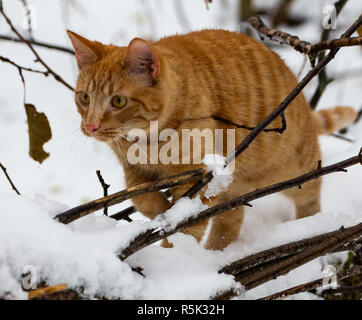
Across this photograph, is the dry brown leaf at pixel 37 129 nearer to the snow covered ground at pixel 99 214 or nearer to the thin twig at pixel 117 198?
the snow covered ground at pixel 99 214

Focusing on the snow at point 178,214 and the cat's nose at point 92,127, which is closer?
the snow at point 178,214

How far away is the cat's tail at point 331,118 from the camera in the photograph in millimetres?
1915

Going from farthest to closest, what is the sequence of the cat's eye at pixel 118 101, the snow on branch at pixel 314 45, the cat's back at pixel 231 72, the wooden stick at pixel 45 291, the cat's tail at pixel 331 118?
1. the cat's tail at pixel 331 118
2. the cat's back at pixel 231 72
3. the cat's eye at pixel 118 101
4. the snow on branch at pixel 314 45
5. the wooden stick at pixel 45 291

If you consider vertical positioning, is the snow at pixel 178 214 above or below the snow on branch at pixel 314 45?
below

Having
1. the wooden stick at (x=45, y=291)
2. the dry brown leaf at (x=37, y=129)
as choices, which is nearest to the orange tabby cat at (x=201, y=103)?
the dry brown leaf at (x=37, y=129)

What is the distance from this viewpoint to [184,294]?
85cm

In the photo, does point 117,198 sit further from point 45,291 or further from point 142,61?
point 142,61

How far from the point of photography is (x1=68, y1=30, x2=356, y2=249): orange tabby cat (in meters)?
1.33

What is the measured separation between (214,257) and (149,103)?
51cm

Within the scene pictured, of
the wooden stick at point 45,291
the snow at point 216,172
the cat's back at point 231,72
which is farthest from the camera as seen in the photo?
the cat's back at point 231,72

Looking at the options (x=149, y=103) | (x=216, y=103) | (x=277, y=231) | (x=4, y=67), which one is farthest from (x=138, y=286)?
(x=4, y=67)

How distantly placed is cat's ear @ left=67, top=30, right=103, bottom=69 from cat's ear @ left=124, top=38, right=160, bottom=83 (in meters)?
0.14

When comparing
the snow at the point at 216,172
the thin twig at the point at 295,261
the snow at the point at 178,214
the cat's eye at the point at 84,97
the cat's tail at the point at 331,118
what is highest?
the cat's tail at the point at 331,118

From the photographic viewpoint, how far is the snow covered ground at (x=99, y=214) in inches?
31.7
